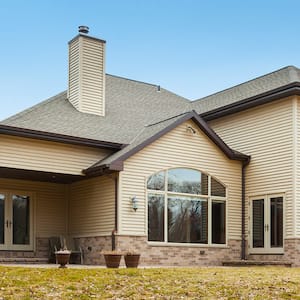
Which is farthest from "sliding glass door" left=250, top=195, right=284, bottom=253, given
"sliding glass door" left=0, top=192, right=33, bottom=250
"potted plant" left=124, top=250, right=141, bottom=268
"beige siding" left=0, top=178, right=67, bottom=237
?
"sliding glass door" left=0, top=192, right=33, bottom=250

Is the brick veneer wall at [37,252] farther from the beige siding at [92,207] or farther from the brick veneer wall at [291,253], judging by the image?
the brick veneer wall at [291,253]

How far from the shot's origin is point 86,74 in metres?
20.6

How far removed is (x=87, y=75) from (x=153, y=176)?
16.3 ft

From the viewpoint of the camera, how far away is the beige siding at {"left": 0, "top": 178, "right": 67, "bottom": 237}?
1975 centimetres

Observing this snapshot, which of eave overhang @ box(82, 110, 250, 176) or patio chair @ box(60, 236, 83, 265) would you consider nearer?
eave overhang @ box(82, 110, 250, 176)

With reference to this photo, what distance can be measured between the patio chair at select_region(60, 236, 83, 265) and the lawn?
6366mm

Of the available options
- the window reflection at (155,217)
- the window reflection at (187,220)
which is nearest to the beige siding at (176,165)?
the window reflection at (155,217)

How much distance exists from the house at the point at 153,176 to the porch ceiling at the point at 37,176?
4cm

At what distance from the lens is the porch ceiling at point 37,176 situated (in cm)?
1788

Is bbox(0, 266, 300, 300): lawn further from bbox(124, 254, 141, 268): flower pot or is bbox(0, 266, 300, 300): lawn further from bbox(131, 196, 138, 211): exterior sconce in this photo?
bbox(131, 196, 138, 211): exterior sconce

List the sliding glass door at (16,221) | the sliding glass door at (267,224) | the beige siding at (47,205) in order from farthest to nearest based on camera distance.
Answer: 1. the beige siding at (47,205)
2. the sliding glass door at (16,221)
3. the sliding glass door at (267,224)

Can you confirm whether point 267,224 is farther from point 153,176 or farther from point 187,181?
point 153,176

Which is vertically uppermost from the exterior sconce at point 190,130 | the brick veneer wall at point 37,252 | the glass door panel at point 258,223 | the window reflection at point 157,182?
the exterior sconce at point 190,130

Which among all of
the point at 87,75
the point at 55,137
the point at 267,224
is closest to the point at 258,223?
the point at 267,224
